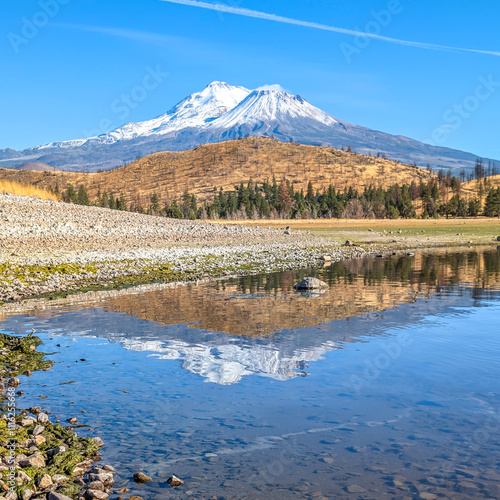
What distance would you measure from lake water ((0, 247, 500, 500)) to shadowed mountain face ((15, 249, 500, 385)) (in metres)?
0.08

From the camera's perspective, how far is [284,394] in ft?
30.8

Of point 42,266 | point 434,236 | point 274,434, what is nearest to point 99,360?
point 274,434

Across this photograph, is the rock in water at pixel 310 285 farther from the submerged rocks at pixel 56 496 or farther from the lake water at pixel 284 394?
the submerged rocks at pixel 56 496

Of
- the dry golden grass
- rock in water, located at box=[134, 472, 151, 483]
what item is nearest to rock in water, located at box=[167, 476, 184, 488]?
rock in water, located at box=[134, 472, 151, 483]

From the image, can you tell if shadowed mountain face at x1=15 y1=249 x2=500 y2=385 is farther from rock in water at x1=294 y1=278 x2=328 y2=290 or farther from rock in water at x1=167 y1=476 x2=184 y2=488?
rock in water at x1=167 y1=476 x2=184 y2=488

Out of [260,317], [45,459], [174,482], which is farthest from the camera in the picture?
[260,317]

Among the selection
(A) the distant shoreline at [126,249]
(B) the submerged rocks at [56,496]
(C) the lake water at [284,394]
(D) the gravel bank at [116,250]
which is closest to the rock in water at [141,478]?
(C) the lake water at [284,394]

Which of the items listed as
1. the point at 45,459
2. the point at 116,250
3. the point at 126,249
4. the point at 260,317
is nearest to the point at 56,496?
the point at 45,459

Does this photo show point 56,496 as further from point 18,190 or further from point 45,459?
point 18,190

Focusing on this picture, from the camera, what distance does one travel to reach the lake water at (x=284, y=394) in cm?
658

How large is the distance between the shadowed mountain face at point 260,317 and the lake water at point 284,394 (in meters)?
0.08

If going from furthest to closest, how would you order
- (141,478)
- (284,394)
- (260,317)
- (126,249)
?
(126,249) < (260,317) < (284,394) < (141,478)

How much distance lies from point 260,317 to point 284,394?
7268 millimetres

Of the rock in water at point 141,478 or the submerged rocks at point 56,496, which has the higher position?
the submerged rocks at point 56,496
